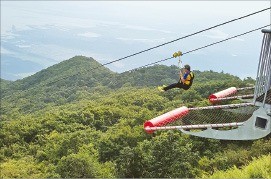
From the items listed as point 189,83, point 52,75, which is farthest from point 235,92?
point 52,75

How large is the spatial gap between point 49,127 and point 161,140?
15.2 meters

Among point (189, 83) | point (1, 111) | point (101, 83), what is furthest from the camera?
point (101, 83)

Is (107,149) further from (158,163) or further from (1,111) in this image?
(1,111)

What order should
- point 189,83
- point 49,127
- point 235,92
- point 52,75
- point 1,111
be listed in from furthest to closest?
point 52,75, point 1,111, point 49,127, point 235,92, point 189,83

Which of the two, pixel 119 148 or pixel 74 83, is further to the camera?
pixel 74 83

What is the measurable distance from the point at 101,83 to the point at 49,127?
147ft

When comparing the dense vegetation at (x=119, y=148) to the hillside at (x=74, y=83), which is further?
the hillside at (x=74, y=83)

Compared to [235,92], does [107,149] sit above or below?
below

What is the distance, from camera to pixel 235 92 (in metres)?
8.03

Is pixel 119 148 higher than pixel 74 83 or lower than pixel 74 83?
lower

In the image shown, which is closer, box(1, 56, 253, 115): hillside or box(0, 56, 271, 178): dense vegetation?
box(0, 56, 271, 178): dense vegetation

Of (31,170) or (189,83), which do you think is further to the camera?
(31,170)

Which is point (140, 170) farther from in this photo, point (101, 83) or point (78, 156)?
point (101, 83)

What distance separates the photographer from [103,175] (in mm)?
15180
